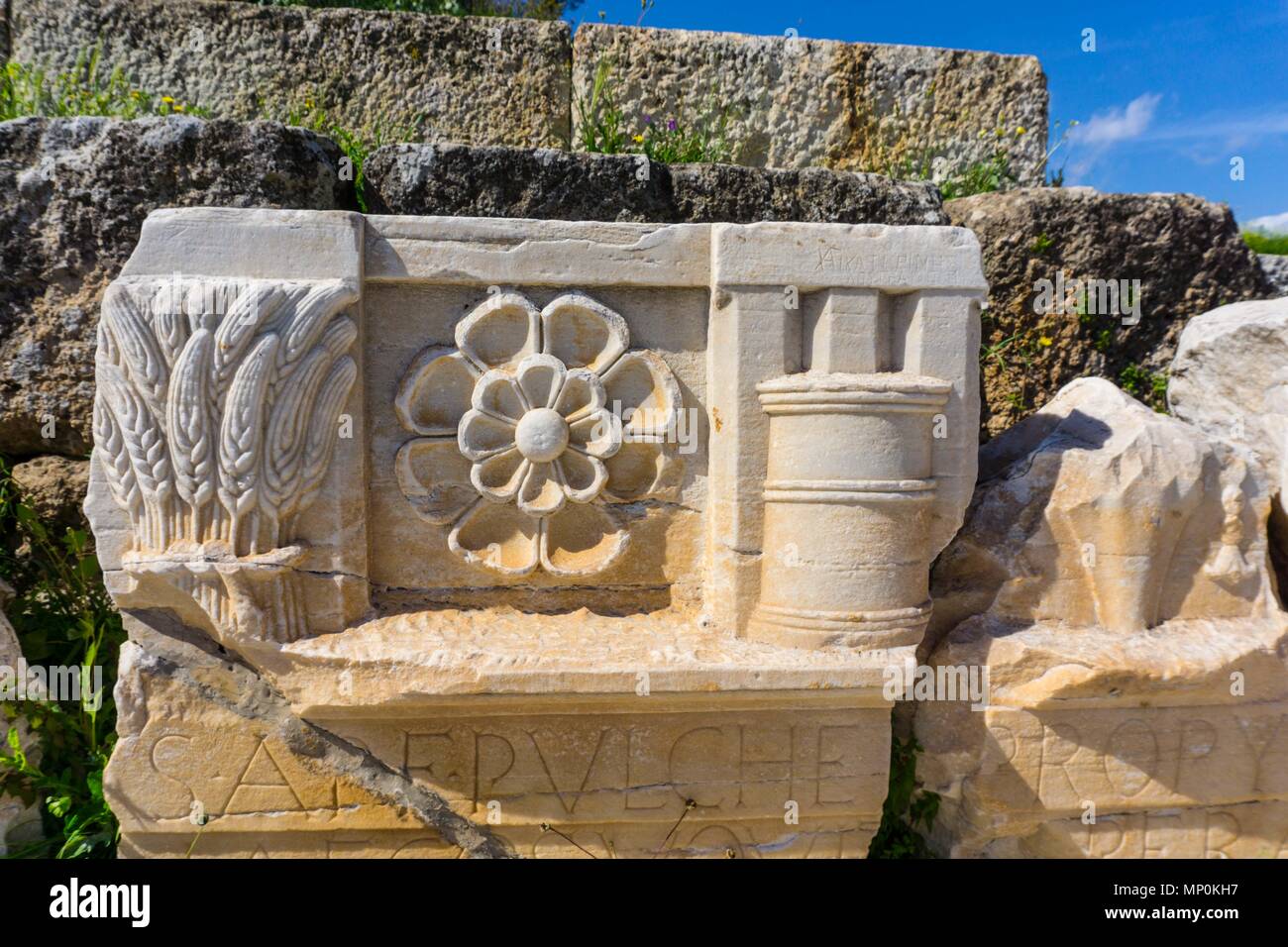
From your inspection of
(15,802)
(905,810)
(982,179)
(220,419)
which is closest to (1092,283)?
(982,179)

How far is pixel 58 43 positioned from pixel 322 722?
308 cm

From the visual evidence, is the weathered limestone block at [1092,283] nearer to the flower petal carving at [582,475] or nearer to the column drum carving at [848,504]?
the column drum carving at [848,504]

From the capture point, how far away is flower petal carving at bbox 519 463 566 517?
2307 mm

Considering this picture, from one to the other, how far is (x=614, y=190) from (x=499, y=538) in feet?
4.54

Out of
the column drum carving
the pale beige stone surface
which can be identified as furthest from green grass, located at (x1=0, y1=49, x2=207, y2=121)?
the pale beige stone surface

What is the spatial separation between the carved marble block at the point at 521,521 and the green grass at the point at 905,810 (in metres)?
0.21

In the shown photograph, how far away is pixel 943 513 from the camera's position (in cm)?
233

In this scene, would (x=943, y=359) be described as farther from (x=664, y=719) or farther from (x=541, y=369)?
(x=664, y=719)

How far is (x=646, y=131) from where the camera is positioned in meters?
3.58

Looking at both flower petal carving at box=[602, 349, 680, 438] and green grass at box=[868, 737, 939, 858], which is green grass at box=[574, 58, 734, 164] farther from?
green grass at box=[868, 737, 939, 858]

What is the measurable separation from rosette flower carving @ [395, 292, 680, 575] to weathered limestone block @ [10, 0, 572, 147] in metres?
1.60

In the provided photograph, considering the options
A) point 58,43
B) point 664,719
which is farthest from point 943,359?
point 58,43

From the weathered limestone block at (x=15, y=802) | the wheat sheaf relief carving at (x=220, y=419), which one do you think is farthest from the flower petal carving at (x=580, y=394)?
the weathered limestone block at (x=15, y=802)

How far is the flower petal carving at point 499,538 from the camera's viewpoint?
2.33m
